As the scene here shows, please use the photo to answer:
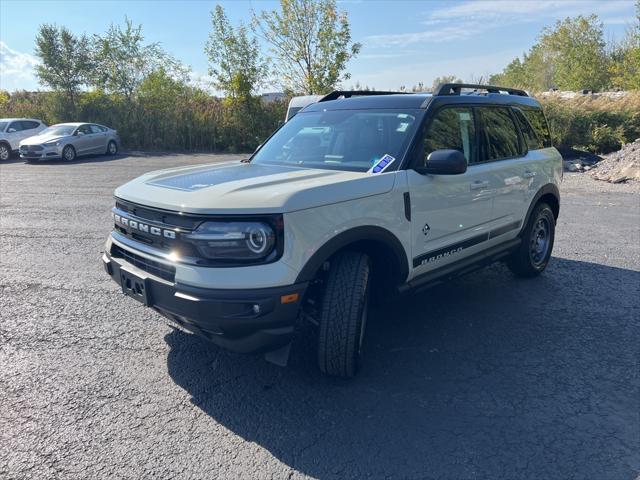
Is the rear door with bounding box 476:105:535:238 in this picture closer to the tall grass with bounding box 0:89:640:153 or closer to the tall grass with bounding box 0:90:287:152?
the tall grass with bounding box 0:89:640:153

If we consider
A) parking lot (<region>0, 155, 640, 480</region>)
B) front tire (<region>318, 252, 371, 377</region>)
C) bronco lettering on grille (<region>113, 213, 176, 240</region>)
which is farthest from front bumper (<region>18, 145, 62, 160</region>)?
front tire (<region>318, 252, 371, 377</region>)

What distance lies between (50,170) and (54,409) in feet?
51.6

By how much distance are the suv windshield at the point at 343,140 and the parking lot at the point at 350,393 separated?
146 centimetres

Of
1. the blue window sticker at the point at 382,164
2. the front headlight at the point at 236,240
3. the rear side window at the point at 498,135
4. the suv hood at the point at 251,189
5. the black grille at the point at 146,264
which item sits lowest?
the black grille at the point at 146,264

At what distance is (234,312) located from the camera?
2715 mm

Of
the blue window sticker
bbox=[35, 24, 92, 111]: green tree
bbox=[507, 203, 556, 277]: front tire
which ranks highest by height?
bbox=[35, 24, 92, 111]: green tree

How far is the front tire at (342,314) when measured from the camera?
3.07m

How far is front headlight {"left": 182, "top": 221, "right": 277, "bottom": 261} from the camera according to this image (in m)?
2.76

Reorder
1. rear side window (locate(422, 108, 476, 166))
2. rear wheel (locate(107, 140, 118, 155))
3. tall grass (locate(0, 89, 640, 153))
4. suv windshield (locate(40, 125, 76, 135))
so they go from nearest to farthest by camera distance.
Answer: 1. rear side window (locate(422, 108, 476, 166))
2. suv windshield (locate(40, 125, 76, 135))
3. rear wheel (locate(107, 140, 118, 155))
4. tall grass (locate(0, 89, 640, 153))

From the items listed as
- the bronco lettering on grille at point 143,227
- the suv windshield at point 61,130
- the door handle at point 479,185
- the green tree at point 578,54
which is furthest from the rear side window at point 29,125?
the green tree at point 578,54

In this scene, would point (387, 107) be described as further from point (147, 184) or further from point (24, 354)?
point (24, 354)

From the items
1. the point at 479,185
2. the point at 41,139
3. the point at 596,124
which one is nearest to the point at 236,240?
the point at 479,185

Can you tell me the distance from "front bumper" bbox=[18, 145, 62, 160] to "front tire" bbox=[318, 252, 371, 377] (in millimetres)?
18838

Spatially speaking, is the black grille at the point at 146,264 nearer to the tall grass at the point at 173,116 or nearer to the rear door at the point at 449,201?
the rear door at the point at 449,201
